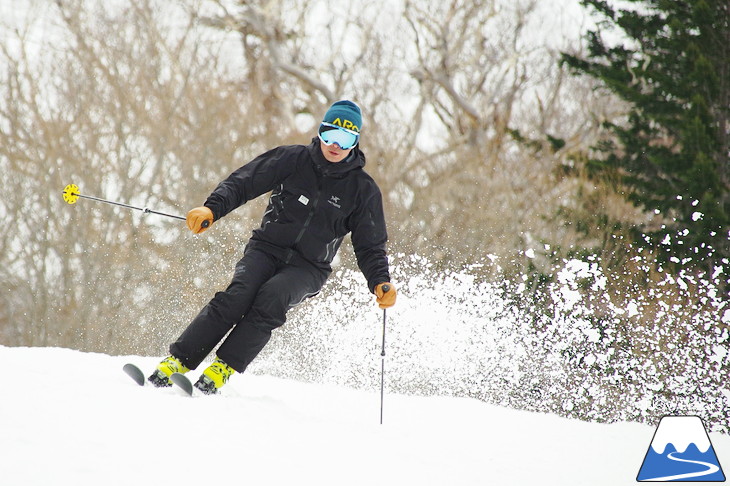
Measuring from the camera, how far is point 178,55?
1541cm

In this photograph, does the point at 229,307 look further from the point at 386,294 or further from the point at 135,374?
the point at 386,294

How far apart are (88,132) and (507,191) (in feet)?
27.3

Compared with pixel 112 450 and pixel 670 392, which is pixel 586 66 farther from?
pixel 112 450

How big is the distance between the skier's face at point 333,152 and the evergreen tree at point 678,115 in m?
6.09

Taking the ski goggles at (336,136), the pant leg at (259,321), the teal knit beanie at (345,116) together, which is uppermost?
the teal knit beanie at (345,116)

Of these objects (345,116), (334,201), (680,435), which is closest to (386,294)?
(334,201)

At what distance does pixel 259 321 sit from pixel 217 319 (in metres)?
0.19

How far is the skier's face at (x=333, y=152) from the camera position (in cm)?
344

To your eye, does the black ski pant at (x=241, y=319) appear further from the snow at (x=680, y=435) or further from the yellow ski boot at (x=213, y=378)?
the snow at (x=680, y=435)

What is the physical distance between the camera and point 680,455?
9.18 feet

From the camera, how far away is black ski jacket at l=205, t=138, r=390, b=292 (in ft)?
11.3

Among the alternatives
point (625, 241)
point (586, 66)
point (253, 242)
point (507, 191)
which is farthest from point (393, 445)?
point (507, 191)

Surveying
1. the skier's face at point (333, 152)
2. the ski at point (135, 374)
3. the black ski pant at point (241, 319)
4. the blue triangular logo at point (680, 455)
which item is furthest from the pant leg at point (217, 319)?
the blue triangular logo at point (680, 455)

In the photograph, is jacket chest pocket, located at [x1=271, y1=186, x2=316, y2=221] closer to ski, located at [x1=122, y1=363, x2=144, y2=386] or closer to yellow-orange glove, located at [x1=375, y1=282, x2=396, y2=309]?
yellow-orange glove, located at [x1=375, y1=282, x2=396, y2=309]
